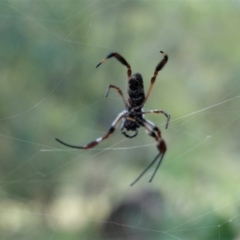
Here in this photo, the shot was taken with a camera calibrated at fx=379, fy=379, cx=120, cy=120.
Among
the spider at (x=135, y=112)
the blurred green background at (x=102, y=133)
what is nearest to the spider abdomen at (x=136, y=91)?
the spider at (x=135, y=112)

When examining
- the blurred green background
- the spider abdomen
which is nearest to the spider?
the spider abdomen

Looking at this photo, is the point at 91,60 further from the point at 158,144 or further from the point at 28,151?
the point at 158,144

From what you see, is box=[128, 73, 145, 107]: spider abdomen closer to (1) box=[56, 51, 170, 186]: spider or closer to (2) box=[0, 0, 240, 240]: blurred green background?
(1) box=[56, 51, 170, 186]: spider

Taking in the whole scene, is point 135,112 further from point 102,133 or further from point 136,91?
point 102,133

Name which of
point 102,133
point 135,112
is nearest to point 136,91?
point 135,112

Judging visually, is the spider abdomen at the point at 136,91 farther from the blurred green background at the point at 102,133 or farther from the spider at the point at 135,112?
the blurred green background at the point at 102,133

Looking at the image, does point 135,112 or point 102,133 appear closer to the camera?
point 135,112

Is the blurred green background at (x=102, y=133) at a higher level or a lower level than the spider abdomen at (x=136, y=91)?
lower

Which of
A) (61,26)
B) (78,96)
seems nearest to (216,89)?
(78,96)
